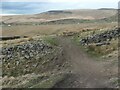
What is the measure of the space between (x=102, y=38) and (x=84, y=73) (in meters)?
15.4

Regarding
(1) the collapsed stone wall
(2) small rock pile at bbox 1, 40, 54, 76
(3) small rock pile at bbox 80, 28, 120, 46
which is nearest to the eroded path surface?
(1) the collapsed stone wall

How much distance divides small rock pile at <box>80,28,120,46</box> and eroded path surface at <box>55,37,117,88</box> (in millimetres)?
4800

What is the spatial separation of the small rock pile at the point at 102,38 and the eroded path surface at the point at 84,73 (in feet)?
15.7

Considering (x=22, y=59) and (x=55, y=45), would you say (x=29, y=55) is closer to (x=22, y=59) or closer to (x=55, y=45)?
(x=22, y=59)

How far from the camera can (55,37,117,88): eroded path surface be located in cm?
3384

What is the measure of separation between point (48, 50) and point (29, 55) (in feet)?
8.24

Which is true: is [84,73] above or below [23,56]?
above

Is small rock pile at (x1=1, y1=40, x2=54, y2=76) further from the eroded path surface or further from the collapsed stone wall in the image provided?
the eroded path surface

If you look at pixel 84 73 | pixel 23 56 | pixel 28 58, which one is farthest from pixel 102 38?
pixel 84 73

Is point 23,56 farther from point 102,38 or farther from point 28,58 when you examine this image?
point 102,38

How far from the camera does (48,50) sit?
49469 mm

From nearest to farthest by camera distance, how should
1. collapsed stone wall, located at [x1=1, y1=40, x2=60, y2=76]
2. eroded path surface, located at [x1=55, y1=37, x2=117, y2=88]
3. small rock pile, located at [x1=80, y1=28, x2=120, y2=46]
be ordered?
eroded path surface, located at [x1=55, y1=37, x2=117, y2=88] < collapsed stone wall, located at [x1=1, y1=40, x2=60, y2=76] < small rock pile, located at [x1=80, y1=28, x2=120, y2=46]

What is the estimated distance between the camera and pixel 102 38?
2044 inches

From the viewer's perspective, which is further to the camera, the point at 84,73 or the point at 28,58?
the point at 28,58
